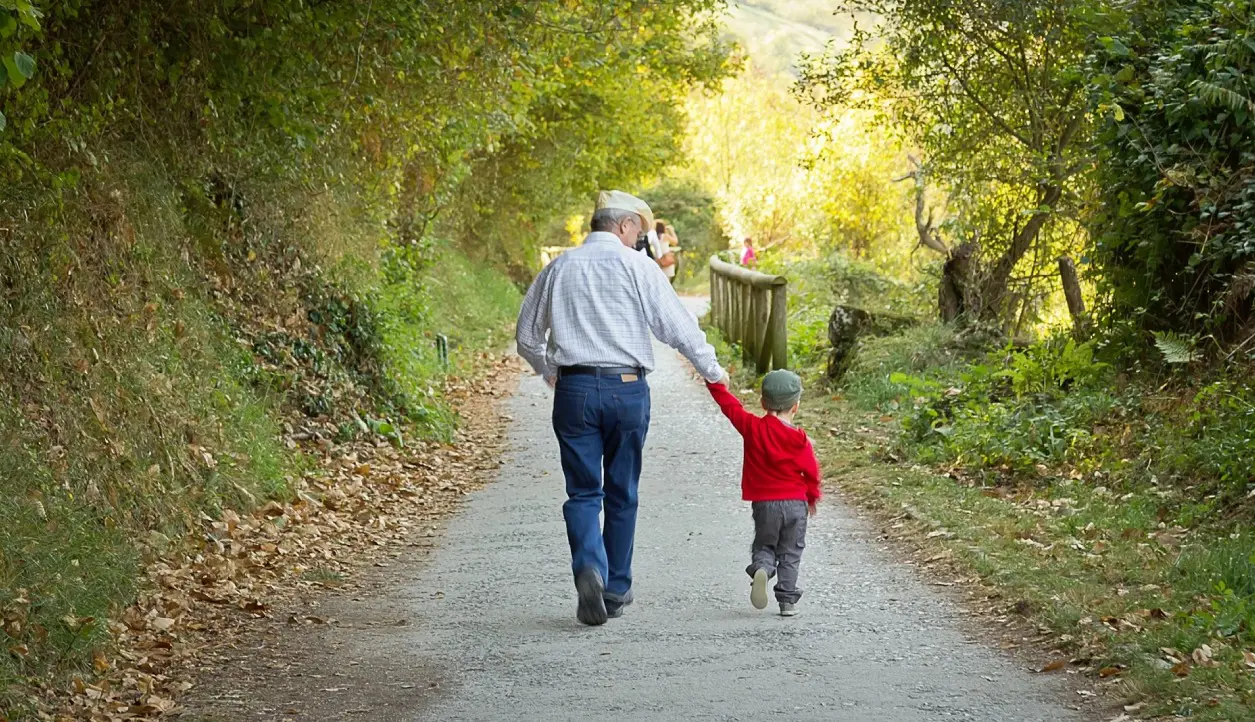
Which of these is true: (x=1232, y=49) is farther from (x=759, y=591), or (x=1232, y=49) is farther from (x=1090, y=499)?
(x=759, y=591)

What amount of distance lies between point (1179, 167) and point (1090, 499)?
2.51 meters

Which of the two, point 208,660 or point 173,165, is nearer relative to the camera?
point 208,660

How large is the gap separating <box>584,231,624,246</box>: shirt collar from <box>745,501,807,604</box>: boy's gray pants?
1403 mm

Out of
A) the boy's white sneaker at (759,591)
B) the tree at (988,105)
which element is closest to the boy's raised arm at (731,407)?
the boy's white sneaker at (759,591)

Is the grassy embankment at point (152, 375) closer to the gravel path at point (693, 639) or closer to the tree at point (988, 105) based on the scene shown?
the gravel path at point (693, 639)

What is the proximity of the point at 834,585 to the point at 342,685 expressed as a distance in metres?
2.74

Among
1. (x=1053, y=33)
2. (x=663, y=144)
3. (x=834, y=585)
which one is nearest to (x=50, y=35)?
(x=834, y=585)

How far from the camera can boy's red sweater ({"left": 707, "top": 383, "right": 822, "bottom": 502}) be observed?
22.0ft

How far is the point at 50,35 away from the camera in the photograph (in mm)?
8406

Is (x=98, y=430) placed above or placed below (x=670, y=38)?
below

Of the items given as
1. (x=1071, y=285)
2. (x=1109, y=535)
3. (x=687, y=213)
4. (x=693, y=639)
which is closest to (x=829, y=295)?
(x=1071, y=285)

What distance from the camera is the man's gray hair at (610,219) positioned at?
6.74 meters

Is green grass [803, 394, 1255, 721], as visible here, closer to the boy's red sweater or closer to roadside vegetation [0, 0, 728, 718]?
the boy's red sweater

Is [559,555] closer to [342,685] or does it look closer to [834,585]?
[834,585]
